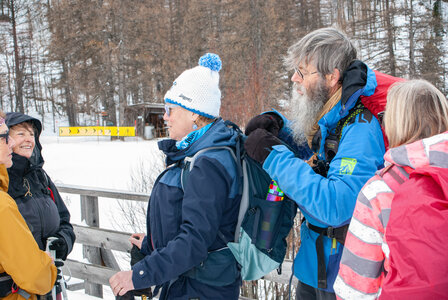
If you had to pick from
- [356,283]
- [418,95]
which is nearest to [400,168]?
[418,95]

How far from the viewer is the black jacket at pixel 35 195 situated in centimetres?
256

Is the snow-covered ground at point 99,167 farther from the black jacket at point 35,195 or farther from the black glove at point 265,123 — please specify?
the black glove at point 265,123

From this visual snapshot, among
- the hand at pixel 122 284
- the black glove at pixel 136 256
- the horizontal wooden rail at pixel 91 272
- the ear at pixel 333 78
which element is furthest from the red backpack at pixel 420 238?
the horizontal wooden rail at pixel 91 272

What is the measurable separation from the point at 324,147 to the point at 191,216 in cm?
75

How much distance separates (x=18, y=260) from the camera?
1934 millimetres

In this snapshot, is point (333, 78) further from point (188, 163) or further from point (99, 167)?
point (99, 167)

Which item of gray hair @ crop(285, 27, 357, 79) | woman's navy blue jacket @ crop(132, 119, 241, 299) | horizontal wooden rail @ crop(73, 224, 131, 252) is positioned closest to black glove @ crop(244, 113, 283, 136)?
woman's navy blue jacket @ crop(132, 119, 241, 299)

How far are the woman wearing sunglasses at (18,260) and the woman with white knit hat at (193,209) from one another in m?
0.55

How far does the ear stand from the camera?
72.3 inches

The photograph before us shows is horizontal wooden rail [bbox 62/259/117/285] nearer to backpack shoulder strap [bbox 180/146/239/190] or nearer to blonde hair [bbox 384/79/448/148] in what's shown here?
backpack shoulder strap [bbox 180/146/239/190]

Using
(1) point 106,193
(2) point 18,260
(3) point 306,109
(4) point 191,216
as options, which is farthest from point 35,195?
(3) point 306,109

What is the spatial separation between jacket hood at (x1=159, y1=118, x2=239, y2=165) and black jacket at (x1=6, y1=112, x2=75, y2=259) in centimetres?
128

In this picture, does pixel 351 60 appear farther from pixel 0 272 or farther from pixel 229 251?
pixel 0 272

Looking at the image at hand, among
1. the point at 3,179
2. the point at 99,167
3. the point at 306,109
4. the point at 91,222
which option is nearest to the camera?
the point at 306,109
